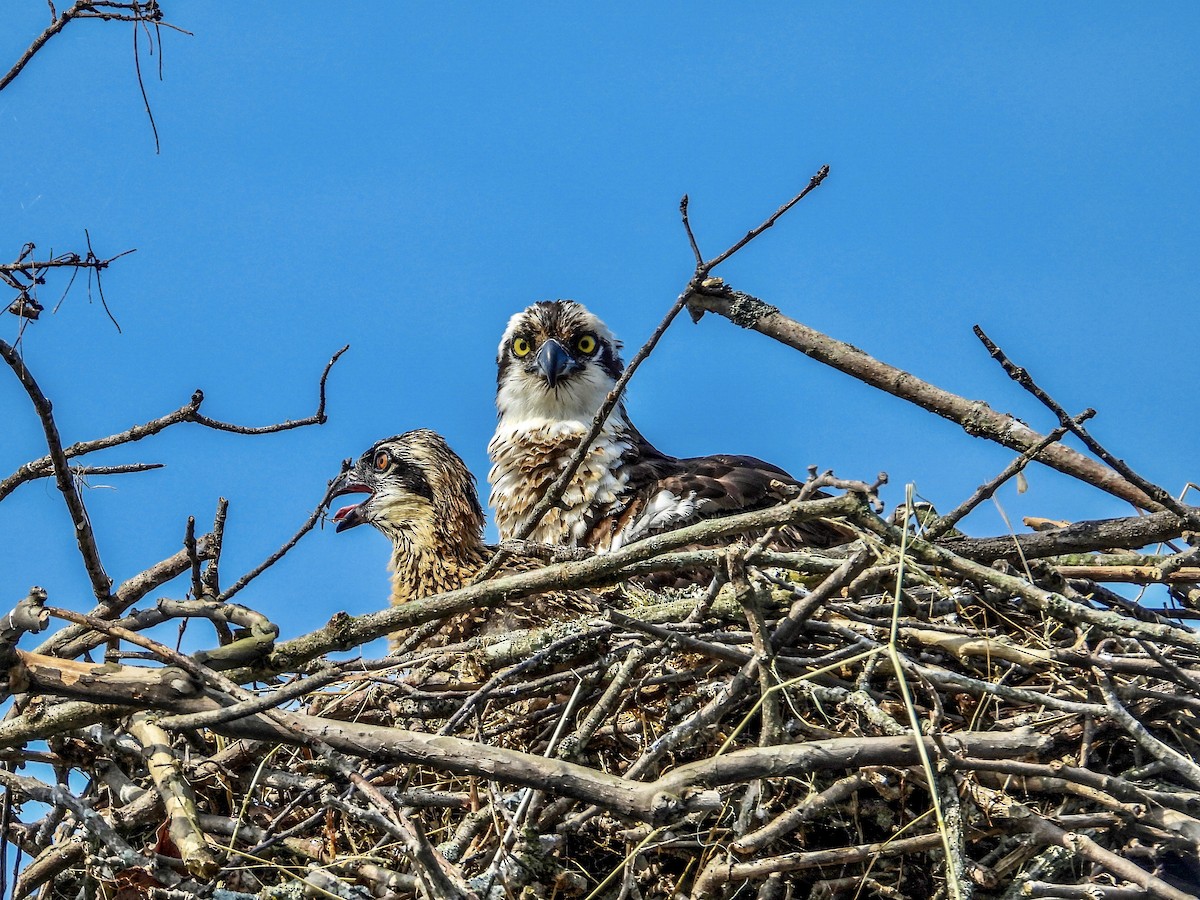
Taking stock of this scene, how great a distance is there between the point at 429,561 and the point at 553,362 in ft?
4.81

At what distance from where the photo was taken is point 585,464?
6152 millimetres

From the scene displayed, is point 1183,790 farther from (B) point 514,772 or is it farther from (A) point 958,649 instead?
(B) point 514,772

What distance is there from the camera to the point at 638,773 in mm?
3305

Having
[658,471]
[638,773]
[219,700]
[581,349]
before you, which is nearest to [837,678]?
[638,773]

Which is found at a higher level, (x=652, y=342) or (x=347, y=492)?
(x=347, y=492)

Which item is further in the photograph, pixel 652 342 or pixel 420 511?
pixel 420 511

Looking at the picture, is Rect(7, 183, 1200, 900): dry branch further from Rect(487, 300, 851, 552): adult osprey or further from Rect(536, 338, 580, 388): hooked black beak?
Rect(536, 338, 580, 388): hooked black beak

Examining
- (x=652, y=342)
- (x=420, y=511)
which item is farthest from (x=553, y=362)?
(x=652, y=342)

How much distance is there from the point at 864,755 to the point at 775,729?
28cm

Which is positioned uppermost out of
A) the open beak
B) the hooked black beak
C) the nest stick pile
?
the hooked black beak

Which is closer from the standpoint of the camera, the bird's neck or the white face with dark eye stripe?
the bird's neck

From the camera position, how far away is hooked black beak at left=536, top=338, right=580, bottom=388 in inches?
261

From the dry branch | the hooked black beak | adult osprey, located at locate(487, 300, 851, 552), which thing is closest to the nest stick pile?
the dry branch

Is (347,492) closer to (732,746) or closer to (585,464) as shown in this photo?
(585,464)
